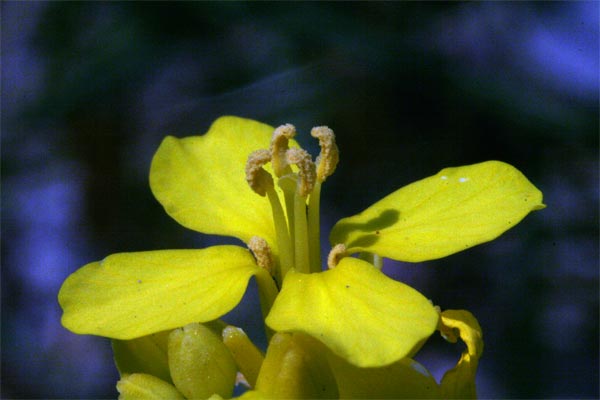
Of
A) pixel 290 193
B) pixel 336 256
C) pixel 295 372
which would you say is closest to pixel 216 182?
pixel 290 193

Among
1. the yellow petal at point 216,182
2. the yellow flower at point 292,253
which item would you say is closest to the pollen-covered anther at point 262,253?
the yellow flower at point 292,253

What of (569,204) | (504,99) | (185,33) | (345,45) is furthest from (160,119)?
(569,204)

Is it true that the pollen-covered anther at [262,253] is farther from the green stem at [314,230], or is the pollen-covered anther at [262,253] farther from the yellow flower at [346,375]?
the yellow flower at [346,375]

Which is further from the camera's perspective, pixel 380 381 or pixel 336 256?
pixel 336 256

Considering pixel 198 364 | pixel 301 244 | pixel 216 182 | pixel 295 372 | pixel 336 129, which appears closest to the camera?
pixel 295 372

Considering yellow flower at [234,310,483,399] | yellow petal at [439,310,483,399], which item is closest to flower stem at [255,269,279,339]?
yellow flower at [234,310,483,399]

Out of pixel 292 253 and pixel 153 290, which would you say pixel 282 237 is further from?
pixel 153 290
